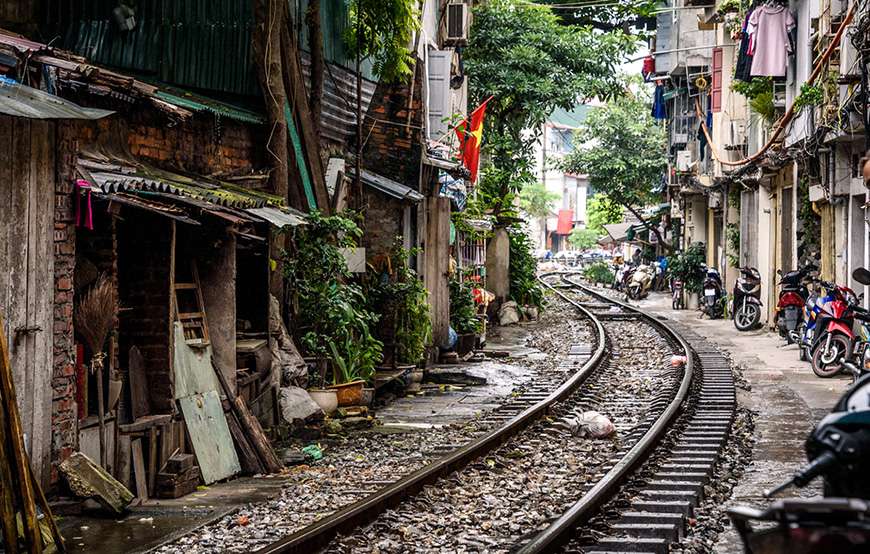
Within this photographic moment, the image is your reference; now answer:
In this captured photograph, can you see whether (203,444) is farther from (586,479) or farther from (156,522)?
(586,479)

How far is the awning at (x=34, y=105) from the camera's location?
22.7 ft

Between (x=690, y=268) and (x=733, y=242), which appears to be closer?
(x=733, y=242)

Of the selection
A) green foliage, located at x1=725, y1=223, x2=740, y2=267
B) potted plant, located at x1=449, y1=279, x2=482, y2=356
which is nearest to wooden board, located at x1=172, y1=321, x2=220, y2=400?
potted plant, located at x1=449, y1=279, x2=482, y2=356

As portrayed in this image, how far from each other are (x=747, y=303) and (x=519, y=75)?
7559 mm

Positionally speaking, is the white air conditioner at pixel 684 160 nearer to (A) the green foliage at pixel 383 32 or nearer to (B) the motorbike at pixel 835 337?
(B) the motorbike at pixel 835 337

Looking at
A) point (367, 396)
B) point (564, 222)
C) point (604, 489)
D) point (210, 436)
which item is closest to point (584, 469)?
point (604, 489)

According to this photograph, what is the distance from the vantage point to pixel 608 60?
97.1 feet

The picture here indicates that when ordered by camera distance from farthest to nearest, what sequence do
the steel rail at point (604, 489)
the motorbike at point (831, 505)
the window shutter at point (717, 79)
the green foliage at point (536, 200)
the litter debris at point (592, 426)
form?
the green foliage at point (536, 200), the window shutter at point (717, 79), the litter debris at point (592, 426), the steel rail at point (604, 489), the motorbike at point (831, 505)

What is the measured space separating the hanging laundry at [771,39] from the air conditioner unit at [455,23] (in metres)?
5.80

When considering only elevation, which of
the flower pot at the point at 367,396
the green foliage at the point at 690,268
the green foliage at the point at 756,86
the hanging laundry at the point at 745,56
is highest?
the hanging laundry at the point at 745,56

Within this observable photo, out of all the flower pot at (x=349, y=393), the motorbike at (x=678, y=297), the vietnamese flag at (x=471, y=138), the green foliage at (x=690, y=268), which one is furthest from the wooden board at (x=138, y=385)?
the motorbike at (x=678, y=297)

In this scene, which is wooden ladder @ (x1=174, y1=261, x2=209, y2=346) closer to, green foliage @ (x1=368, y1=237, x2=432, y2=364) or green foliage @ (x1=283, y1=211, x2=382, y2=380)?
green foliage @ (x1=283, y1=211, x2=382, y2=380)

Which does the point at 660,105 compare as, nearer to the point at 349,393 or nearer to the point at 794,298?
the point at 794,298

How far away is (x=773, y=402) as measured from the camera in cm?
1425
